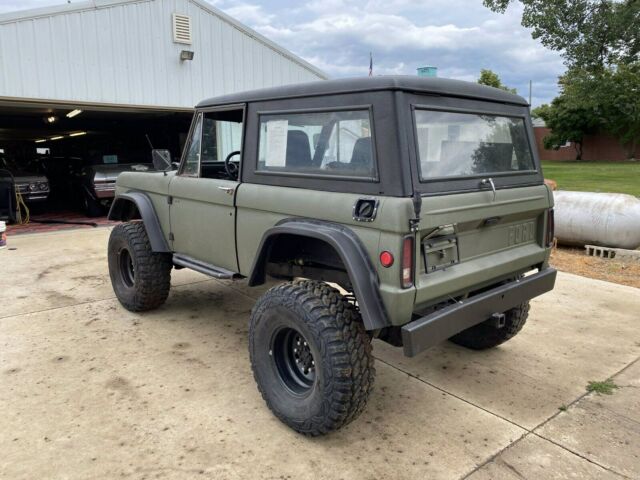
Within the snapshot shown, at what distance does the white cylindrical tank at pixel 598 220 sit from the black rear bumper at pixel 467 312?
13.8ft

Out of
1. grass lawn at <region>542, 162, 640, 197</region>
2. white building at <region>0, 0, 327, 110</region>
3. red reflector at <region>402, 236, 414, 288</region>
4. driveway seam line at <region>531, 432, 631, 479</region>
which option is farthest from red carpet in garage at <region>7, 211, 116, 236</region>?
grass lawn at <region>542, 162, 640, 197</region>

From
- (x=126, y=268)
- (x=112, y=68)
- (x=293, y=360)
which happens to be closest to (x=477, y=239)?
(x=293, y=360)

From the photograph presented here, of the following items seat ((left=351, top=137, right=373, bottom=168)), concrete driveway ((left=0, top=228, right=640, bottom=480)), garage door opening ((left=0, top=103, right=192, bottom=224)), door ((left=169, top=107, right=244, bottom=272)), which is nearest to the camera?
concrete driveway ((left=0, top=228, right=640, bottom=480))

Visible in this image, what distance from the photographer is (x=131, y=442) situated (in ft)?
9.00

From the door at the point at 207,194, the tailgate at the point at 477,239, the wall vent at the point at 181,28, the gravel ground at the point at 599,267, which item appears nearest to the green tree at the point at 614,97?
the gravel ground at the point at 599,267

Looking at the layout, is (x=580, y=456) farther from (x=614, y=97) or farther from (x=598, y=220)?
(x=614, y=97)

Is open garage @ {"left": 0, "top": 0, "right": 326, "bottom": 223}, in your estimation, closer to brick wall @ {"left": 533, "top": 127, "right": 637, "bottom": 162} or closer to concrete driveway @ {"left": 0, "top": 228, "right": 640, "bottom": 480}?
concrete driveway @ {"left": 0, "top": 228, "right": 640, "bottom": 480}

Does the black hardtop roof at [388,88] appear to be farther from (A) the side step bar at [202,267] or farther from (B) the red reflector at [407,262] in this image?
(A) the side step bar at [202,267]

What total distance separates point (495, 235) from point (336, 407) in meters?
1.44

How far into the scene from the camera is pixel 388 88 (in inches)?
101

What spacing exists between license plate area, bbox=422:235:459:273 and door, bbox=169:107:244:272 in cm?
145

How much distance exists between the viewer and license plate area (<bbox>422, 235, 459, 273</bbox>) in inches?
104

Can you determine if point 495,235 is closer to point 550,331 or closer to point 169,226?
point 550,331

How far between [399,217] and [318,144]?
85 centimetres
